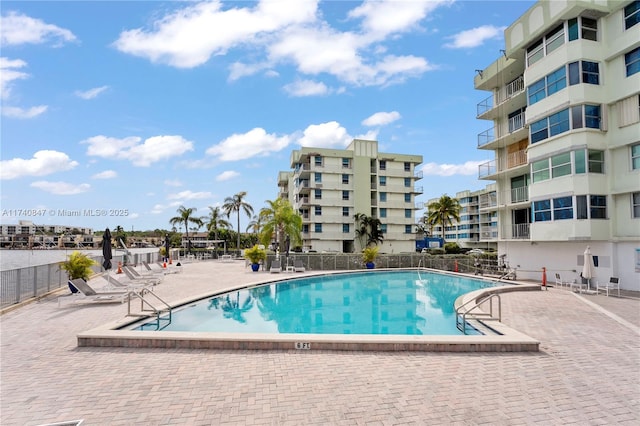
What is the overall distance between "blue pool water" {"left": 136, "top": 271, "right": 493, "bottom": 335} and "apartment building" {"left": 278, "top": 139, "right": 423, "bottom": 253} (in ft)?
89.5

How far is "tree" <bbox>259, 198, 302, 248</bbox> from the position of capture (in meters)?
35.4

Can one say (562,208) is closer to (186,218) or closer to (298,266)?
(298,266)

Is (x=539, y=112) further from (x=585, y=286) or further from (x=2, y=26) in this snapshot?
(x=2, y=26)

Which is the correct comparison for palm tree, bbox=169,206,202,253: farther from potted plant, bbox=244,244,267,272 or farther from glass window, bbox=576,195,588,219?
glass window, bbox=576,195,588,219

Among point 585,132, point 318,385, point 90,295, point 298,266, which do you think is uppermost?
point 585,132

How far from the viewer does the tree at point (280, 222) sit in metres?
35.4

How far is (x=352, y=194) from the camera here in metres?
51.8

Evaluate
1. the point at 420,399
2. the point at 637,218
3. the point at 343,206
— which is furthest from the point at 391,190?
the point at 420,399

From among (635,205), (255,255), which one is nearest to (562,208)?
(635,205)

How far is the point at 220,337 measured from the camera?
7570mm

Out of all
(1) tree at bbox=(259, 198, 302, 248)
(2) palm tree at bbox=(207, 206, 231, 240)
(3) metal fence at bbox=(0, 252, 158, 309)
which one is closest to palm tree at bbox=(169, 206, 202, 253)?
(2) palm tree at bbox=(207, 206, 231, 240)

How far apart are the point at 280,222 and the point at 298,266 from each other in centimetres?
895

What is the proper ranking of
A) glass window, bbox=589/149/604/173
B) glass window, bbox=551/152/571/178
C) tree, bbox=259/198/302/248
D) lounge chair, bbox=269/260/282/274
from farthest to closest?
tree, bbox=259/198/302/248
lounge chair, bbox=269/260/282/274
glass window, bbox=551/152/571/178
glass window, bbox=589/149/604/173

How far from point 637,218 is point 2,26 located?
25.9m
